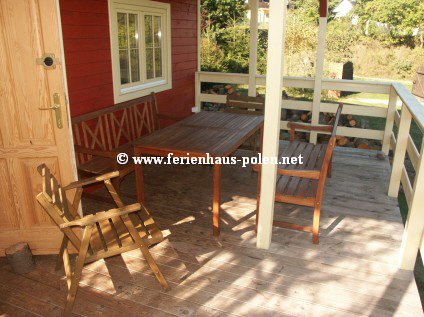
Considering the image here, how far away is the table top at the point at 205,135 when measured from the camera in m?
3.35

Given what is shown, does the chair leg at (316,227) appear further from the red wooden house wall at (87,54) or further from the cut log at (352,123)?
the cut log at (352,123)

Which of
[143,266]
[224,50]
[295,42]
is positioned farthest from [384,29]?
[143,266]

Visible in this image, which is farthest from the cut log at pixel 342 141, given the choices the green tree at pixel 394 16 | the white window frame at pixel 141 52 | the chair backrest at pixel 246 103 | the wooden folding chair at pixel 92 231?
the green tree at pixel 394 16

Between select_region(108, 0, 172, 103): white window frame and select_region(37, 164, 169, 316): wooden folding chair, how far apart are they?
204 cm

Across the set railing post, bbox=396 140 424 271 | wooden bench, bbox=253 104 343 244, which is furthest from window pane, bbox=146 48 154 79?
railing post, bbox=396 140 424 271

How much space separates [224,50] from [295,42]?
2187mm

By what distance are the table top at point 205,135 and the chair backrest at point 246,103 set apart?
50 cm

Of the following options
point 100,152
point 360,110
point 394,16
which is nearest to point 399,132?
point 360,110

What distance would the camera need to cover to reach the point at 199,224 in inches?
139

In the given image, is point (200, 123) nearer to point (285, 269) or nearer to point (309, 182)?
point (309, 182)

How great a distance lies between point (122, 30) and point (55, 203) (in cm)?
282

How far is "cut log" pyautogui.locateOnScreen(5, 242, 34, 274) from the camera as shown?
2.79 meters

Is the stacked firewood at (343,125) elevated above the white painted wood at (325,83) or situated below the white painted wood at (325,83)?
below

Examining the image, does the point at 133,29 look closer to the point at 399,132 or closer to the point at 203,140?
the point at 203,140
